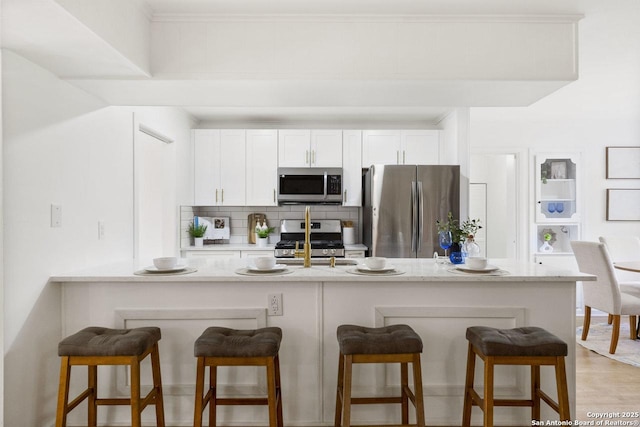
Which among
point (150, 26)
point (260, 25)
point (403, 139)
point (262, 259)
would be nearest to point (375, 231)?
point (403, 139)

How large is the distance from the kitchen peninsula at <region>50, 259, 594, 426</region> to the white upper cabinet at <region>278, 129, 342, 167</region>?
8.34 feet

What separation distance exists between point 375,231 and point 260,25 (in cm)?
232

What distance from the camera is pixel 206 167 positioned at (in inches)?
181

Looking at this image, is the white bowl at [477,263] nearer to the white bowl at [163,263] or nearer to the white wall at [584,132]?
the white bowl at [163,263]

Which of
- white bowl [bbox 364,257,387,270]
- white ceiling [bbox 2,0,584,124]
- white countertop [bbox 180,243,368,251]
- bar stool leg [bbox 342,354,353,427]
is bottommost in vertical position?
bar stool leg [bbox 342,354,353,427]

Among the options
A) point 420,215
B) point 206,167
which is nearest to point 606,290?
point 420,215

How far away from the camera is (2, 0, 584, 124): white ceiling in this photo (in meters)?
1.66

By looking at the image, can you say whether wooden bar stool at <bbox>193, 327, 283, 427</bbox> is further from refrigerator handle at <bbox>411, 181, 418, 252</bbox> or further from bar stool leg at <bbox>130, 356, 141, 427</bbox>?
refrigerator handle at <bbox>411, 181, 418, 252</bbox>

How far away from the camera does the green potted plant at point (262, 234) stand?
467cm

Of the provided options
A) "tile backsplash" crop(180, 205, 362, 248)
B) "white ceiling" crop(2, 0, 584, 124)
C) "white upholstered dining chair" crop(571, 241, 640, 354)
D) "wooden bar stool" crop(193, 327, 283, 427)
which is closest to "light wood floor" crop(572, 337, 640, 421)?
"white upholstered dining chair" crop(571, 241, 640, 354)

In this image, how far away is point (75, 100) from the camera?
2357mm

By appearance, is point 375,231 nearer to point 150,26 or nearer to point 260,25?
point 260,25

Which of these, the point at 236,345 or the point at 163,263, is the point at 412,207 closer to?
the point at 163,263

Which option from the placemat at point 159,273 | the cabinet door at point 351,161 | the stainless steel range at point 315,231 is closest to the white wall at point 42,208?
the placemat at point 159,273
